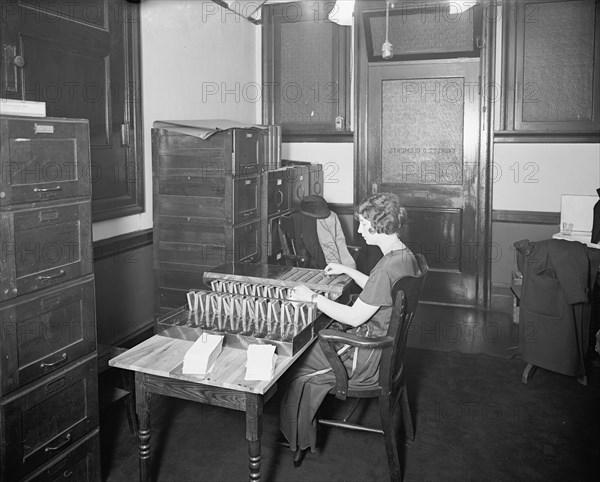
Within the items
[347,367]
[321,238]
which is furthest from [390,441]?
[321,238]

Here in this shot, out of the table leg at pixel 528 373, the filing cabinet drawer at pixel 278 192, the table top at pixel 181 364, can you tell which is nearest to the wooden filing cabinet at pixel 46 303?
the table top at pixel 181 364

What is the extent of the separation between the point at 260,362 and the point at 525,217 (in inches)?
162

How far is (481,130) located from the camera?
5914mm

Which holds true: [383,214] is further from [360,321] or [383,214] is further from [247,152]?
[247,152]

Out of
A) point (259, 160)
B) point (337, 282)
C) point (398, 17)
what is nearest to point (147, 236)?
point (259, 160)

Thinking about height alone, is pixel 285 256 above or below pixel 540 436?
above

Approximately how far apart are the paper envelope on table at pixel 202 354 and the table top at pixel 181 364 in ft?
0.08

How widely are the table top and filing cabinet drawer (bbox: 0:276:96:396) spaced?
24 centimetres

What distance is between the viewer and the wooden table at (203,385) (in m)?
2.54

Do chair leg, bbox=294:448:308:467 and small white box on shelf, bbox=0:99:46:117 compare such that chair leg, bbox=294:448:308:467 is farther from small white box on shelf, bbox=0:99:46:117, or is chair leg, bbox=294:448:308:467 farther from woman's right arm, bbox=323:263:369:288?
small white box on shelf, bbox=0:99:46:117

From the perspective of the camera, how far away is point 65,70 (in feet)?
11.8

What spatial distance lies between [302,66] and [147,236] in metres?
2.82

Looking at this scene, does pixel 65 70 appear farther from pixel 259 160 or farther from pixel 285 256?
pixel 285 256

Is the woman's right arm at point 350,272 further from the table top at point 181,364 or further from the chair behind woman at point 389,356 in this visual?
the table top at point 181,364
